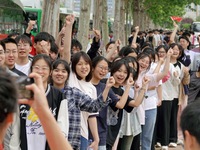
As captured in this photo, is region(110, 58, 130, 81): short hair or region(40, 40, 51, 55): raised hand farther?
region(40, 40, 51, 55): raised hand

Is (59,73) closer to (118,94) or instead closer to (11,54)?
(11,54)

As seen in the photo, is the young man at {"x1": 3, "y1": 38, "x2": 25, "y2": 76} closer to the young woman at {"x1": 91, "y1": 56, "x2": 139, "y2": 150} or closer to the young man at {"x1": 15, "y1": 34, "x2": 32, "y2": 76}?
the young man at {"x1": 15, "y1": 34, "x2": 32, "y2": 76}

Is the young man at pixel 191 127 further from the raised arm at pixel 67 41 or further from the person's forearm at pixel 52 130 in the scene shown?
the raised arm at pixel 67 41

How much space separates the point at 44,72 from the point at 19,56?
1126mm

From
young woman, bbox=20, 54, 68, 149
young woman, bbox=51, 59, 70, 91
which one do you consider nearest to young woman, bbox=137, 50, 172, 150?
young woman, bbox=51, 59, 70, 91

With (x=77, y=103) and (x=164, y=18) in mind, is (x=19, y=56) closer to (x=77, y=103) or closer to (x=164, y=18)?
(x=77, y=103)

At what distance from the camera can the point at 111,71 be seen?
573 cm

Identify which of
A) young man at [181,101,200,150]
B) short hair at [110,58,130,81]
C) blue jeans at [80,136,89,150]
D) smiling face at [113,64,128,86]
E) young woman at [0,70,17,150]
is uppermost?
young woman at [0,70,17,150]

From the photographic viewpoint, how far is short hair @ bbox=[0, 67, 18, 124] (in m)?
Result: 1.70

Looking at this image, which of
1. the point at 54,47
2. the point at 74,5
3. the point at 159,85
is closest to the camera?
the point at 54,47

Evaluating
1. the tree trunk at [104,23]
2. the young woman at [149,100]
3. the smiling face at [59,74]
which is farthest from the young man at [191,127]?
the tree trunk at [104,23]

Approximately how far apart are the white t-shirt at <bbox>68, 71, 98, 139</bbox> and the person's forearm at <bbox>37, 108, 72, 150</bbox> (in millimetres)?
2918

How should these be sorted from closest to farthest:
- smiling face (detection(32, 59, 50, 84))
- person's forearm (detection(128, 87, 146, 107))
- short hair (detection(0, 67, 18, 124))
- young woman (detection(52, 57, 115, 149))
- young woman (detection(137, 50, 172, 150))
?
short hair (detection(0, 67, 18, 124))
smiling face (detection(32, 59, 50, 84))
young woman (detection(52, 57, 115, 149))
person's forearm (detection(128, 87, 146, 107))
young woman (detection(137, 50, 172, 150))

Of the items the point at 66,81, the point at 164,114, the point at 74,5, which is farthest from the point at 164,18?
the point at 66,81
